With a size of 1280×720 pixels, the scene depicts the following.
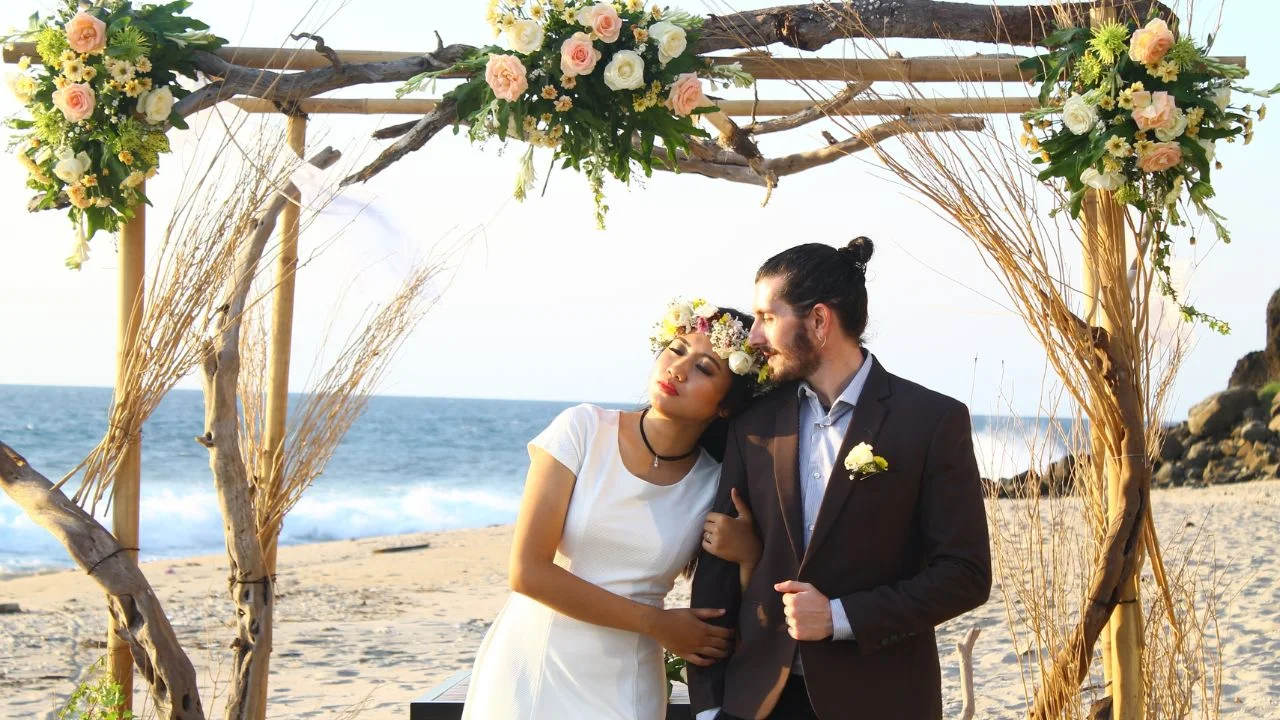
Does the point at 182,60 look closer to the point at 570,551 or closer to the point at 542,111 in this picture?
the point at 542,111

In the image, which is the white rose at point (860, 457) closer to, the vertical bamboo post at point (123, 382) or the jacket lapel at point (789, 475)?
the jacket lapel at point (789, 475)

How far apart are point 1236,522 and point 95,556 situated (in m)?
11.5

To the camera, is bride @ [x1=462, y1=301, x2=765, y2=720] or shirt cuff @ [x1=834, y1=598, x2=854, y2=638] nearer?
shirt cuff @ [x1=834, y1=598, x2=854, y2=638]

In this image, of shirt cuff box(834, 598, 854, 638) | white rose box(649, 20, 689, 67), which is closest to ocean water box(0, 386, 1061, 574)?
shirt cuff box(834, 598, 854, 638)

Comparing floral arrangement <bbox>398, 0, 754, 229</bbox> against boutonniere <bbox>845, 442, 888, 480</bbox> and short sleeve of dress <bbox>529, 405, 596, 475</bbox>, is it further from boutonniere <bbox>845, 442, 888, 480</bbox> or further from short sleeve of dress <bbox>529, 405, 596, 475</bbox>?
boutonniere <bbox>845, 442, 888, 480</bbox>

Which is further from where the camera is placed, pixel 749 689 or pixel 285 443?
pixel 285 443

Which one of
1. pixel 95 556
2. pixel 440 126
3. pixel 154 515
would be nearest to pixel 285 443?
pixel 95 556

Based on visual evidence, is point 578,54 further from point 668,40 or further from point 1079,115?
point 1079,115

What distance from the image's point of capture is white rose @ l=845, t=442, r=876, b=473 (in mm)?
2477

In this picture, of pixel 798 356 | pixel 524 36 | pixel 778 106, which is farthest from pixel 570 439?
pixel 778 106

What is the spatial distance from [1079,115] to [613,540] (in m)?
1.61

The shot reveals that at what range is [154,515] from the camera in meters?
20.5

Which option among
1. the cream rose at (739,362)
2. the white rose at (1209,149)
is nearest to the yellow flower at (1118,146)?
the white rose at (1209,149)

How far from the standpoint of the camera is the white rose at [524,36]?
10.2ft
